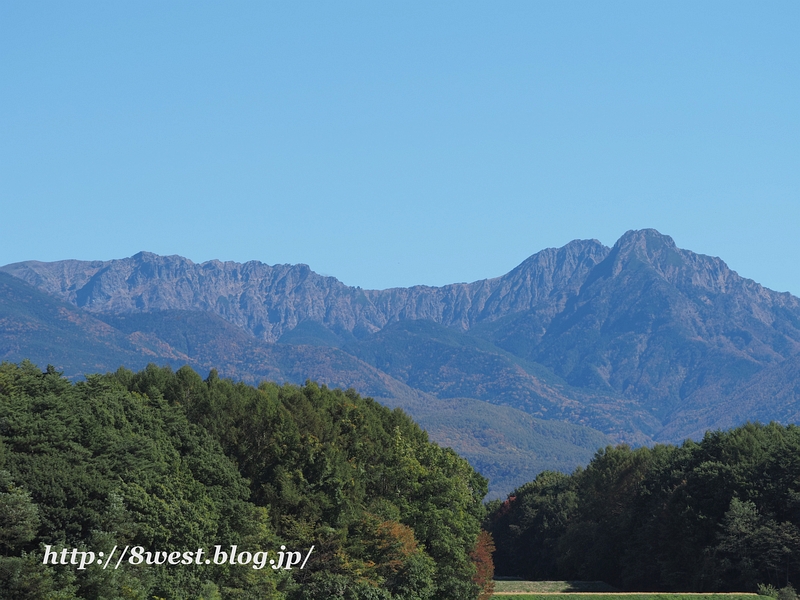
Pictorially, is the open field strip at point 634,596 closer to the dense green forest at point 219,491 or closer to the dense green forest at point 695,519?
the dense green forest at point 219,491

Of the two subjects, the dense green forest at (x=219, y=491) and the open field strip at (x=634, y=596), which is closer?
the dense green forest at (x=219, y=491)

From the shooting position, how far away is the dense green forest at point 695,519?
89.1 metres

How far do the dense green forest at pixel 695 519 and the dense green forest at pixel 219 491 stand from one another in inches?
701

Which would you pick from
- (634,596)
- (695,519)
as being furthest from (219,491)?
(695,519)

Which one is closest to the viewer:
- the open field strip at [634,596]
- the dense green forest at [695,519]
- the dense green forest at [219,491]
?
the dense green forest at [219,491]

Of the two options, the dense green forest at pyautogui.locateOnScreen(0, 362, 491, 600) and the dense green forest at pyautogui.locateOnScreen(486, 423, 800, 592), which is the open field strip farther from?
the dense green forest at pyautogui.locateOnScreen(486, 423, 800, 592)

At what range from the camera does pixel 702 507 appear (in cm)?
9400

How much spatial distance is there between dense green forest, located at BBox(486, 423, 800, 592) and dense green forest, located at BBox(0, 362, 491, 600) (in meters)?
17.8

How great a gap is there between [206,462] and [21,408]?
11.8m

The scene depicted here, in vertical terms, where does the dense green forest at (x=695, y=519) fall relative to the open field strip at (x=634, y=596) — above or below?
above

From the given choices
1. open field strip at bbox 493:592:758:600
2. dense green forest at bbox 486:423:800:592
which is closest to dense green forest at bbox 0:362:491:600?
open field strip at bbox 493:592:758:600

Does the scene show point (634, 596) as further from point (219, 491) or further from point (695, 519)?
point (219, 491)

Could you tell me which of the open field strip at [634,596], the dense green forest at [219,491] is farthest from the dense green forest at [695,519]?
the dense green forest at [219,491]

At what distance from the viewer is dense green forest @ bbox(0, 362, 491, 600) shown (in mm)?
54344
